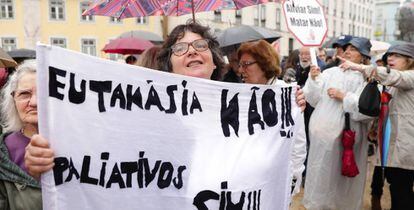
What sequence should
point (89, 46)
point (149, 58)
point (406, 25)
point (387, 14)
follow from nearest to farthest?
point (149, 58) < point (89, 46) < point (406, 25) < point (387, 14)

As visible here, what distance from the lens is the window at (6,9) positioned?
26156 mm

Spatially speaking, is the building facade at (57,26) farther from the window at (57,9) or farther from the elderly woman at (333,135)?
the elderly woman at (333,135)

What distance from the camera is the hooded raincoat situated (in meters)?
3.84

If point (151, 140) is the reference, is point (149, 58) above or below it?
above

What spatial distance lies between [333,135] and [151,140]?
2.59 meters

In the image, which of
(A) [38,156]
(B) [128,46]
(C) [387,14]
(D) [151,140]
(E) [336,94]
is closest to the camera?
(A) [38,156]

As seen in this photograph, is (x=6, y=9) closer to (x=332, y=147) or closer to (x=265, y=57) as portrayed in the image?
(x=332, y=147)

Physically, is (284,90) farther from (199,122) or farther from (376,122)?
(376,122)

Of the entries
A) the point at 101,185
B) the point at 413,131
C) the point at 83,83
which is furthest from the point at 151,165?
the point at 413,131

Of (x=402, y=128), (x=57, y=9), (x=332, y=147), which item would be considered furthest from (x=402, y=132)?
(x=57, y=9)

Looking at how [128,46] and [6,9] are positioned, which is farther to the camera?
[6,9]

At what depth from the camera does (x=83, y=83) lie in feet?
5.18

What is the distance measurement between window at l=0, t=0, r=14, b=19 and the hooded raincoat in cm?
2698

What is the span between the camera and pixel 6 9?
2616 centimetres
